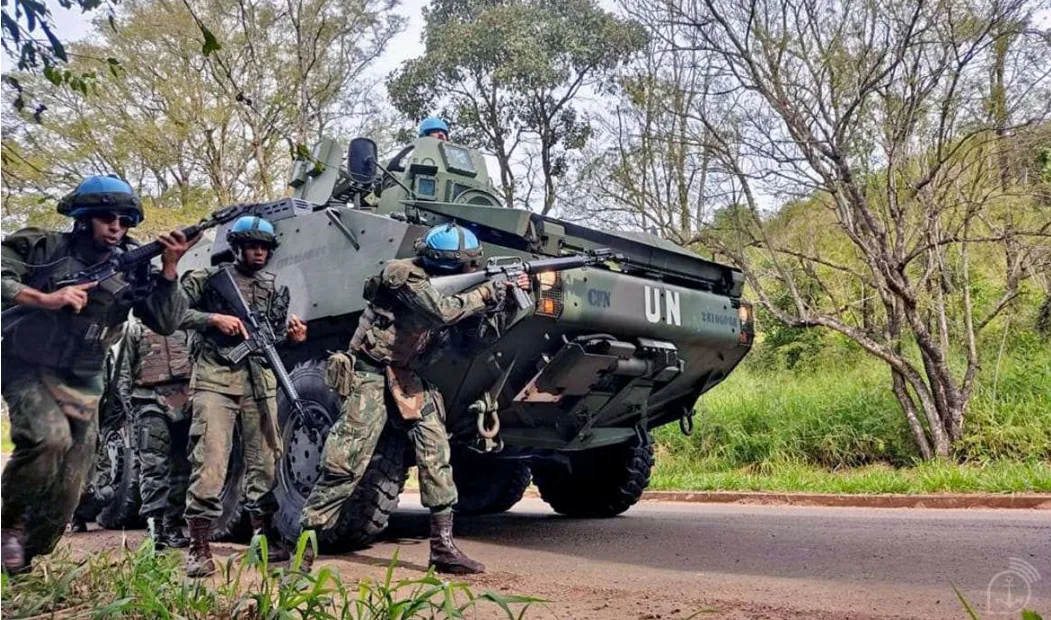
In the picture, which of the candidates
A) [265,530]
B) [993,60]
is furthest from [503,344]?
[993,60]

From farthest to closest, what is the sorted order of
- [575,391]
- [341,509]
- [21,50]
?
[575,391] → [341,509] → [21,50]

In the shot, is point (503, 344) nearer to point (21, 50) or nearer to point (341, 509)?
point (341, 509)

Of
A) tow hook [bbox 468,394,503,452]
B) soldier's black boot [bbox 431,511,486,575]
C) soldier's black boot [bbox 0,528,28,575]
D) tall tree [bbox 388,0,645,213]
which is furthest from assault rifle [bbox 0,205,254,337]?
tall tree [bbox 388,0,645,213]

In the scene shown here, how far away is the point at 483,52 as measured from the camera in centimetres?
1589

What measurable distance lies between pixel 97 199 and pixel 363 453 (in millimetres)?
1850

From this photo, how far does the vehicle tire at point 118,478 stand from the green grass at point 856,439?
539 cm

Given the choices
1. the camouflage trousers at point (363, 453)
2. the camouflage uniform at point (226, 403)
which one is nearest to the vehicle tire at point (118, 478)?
the camouflage uniform at point (226, 403)

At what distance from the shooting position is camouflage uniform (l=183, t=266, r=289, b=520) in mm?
4523

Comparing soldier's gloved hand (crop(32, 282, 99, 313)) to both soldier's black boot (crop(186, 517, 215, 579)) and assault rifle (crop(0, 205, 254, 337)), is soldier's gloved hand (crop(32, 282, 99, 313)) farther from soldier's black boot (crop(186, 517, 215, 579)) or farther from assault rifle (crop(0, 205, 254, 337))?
soldier's black boot (crop(186, 517, 215, 579))

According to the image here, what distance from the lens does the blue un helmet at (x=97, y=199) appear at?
3283mm

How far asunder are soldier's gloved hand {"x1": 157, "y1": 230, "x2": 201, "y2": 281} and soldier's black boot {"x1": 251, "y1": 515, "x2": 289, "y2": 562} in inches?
67.3

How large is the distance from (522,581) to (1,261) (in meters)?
2.35

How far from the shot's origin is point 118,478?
260 inches

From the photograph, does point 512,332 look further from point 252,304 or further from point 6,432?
point 6,432
